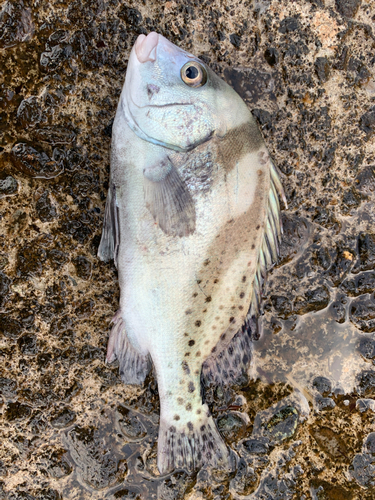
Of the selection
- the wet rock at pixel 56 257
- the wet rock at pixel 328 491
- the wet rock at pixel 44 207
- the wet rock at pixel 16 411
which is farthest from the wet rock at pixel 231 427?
the wet rock at pixel 44 207

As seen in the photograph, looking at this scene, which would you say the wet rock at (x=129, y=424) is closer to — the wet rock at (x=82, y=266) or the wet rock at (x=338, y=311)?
the wet rock at (x=82, y=266)

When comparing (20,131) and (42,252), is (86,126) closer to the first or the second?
(20,131)

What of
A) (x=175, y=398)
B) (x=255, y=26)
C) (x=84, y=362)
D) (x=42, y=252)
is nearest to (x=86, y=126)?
(x=42, y=252)

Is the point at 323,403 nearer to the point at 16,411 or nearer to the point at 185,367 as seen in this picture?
the point at 185,367

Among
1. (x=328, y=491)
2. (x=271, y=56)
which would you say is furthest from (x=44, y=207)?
(x=328, y=491)

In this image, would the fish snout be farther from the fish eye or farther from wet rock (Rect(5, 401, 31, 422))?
wet rock (Rect(5, 401, 31, 422))
